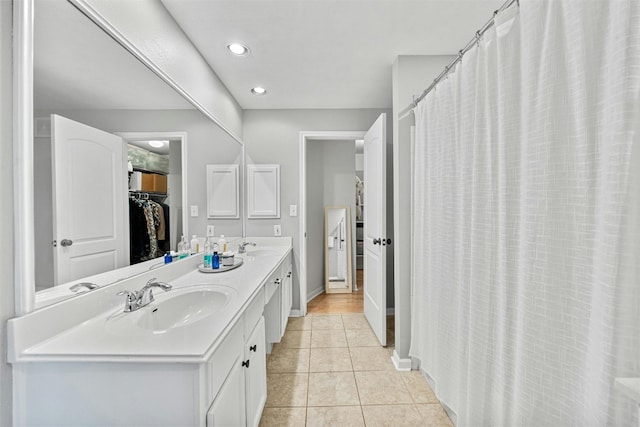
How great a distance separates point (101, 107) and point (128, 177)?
11.9 inches

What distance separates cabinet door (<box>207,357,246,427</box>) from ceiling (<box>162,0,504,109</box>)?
1848 mm

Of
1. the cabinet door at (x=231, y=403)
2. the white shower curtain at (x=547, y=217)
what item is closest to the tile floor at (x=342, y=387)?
the white shower curtain at (x=547, y=217)

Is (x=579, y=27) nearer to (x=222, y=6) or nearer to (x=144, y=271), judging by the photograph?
(x=222, y=6)

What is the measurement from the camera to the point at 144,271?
1346mm

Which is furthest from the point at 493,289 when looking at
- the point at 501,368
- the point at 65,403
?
the point at 65,403

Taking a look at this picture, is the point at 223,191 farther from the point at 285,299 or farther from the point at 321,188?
the point at 321,188

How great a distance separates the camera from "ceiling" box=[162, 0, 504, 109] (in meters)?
1.52

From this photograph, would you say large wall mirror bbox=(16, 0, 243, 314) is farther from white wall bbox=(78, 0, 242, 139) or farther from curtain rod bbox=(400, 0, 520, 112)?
curtain rod bbox=(400, 0, 520, 112)

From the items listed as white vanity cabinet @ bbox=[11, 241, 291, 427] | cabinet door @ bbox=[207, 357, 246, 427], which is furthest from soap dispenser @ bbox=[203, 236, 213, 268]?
white vanity cabinet @ bbox=[11, 241, 291, 427]

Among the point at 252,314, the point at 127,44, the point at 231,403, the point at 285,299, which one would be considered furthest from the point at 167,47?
the point at 285,299

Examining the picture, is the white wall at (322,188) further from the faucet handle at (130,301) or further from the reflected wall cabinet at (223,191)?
the faucet handle at (130,301)

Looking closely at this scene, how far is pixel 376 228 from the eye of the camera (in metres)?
2.46

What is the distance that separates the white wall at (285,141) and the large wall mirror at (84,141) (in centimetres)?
145

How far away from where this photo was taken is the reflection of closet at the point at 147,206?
1282 millimetres
